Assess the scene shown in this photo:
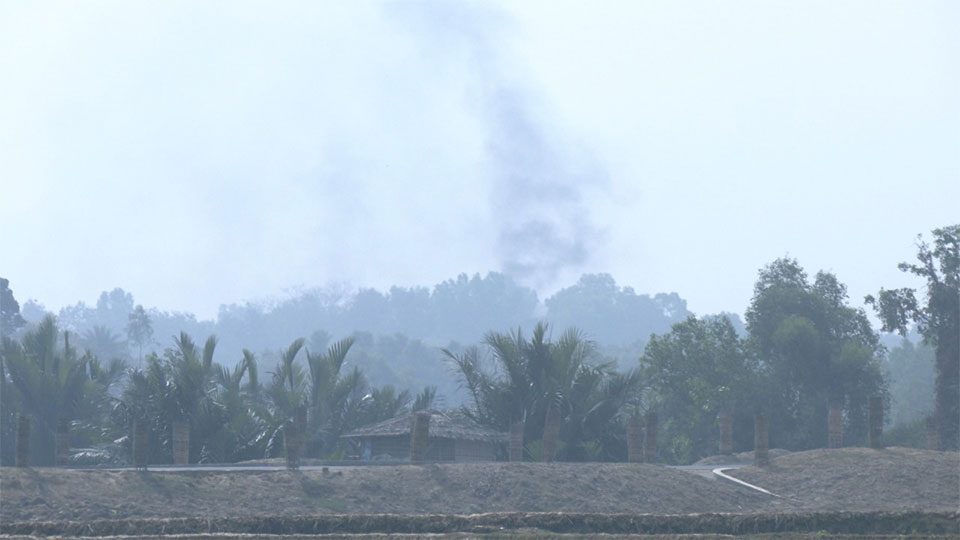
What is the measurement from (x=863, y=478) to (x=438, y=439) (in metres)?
12.4

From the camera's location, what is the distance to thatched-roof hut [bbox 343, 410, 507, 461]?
39.8 metres

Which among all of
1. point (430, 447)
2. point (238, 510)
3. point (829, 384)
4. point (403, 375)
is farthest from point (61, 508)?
point (403, 375)

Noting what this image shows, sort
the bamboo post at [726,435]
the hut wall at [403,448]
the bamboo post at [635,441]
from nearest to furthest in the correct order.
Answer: the bamboo post at [635,441] → the hut wall at [403,448] → the bamboo post at [726,435]

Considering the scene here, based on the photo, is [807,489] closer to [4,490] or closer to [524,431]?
[524,431]

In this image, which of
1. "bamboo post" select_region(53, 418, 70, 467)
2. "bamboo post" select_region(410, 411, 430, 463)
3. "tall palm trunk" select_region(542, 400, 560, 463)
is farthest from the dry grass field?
"bamboo post" select_region(53, 418, 70, 467)

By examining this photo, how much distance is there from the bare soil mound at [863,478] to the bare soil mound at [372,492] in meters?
1.68

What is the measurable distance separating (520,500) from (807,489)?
890 centimetres

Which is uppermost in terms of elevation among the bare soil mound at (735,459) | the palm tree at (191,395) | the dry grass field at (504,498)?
the palm tree at (191,395)

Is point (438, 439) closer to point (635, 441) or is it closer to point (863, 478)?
point (635, 441)

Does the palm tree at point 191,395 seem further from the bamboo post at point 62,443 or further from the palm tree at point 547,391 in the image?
the palm tree at point 547,391

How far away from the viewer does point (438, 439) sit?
39.7m

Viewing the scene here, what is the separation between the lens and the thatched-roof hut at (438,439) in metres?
39.8

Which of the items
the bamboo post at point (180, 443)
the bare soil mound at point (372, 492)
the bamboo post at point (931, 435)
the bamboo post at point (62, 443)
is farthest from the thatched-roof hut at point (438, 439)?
the bamboo post at point (931, 435)

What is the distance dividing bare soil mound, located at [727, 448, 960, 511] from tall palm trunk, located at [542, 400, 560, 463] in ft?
17.1
